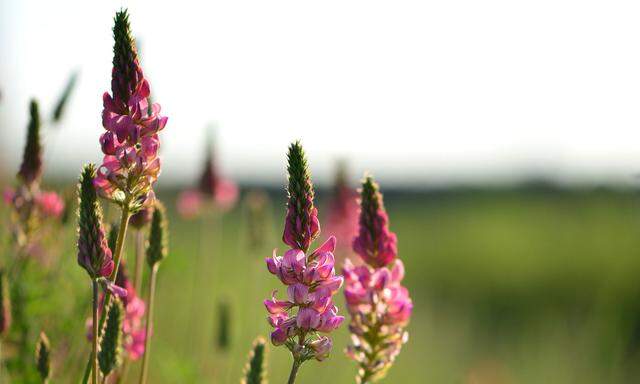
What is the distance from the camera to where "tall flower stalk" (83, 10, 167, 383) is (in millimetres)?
1406

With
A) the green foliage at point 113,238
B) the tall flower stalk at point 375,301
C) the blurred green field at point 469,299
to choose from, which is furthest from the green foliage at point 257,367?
the blurred green field at point 469,299

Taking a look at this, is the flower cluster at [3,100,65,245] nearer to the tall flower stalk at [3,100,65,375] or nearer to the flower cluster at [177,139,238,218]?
the tall flower stalk at [3,100,65,375]

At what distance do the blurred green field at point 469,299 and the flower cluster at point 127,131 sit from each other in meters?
1.31

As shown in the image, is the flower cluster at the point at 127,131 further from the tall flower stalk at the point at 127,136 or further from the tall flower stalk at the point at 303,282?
the tall flower stalk at the point at 303,282

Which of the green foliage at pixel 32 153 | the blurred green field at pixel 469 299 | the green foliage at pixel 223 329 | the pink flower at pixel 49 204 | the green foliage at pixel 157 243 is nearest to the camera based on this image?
the green foliage at pixel 157 243

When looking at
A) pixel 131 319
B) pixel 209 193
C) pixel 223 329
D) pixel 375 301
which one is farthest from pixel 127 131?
pixel 209 193

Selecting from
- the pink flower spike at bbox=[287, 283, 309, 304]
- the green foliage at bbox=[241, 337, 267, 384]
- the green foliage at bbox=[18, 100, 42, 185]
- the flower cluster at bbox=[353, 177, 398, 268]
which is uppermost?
the green foliage at bbox=[18, 100, 42, 185]

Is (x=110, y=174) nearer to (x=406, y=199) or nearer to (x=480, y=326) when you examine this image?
(x=480, y=326)

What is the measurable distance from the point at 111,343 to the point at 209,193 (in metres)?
3.47

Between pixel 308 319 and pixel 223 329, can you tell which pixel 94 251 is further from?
pixel 223 329

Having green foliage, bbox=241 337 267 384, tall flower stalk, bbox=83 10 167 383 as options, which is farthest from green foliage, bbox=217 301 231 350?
tall flower stalk, bbox=83 10 167 383

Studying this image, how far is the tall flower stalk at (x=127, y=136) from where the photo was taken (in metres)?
1.41

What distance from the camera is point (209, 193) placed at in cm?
496

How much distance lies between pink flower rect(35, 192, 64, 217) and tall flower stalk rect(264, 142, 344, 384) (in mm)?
1451
